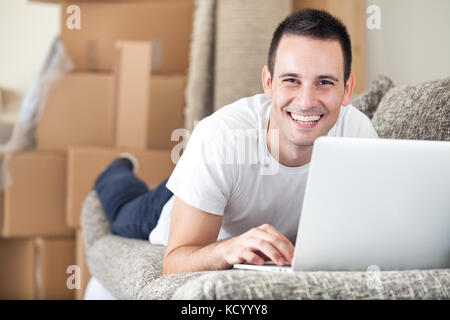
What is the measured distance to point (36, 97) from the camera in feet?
5.52

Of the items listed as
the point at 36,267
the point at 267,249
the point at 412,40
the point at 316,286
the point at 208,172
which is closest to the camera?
the point at 316,286

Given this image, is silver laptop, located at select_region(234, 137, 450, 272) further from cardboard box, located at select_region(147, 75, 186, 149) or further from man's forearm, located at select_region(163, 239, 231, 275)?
cardboard box, located at select_region(147, 75, 186, 149)

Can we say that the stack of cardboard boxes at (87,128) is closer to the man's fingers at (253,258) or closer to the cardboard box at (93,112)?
the cardboard box at (93,112)

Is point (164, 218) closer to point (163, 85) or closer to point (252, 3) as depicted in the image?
point (252, 3)

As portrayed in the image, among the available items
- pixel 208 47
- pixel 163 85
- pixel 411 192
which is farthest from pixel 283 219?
pixel 163 85

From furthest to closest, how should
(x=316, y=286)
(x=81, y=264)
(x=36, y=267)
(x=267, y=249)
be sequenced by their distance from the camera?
(x=36, y=267)
(x=81, y=264)
(x=267, y=249)
(x=316, y=286)

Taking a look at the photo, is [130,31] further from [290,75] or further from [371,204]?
[371,204]

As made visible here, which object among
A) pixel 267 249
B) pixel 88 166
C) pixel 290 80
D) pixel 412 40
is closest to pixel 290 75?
pixel 290 80

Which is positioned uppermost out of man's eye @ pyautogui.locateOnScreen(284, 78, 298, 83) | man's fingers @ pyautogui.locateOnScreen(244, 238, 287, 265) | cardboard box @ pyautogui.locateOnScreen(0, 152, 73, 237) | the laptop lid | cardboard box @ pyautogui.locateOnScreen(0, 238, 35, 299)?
man's eye @ pyautogui.locateOnScreen(284, 78, 298, 83)

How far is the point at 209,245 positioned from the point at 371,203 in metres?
0.22

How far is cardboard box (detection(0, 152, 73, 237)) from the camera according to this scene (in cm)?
160

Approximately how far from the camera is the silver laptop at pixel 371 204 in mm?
466

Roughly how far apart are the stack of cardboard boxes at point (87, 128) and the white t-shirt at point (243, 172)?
2.78 feet

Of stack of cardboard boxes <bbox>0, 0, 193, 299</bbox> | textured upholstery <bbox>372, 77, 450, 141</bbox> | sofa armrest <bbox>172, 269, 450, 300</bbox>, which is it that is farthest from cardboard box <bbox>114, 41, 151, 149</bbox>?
sofa armrest <bbox>172, 269, 450, 300</bbox>
